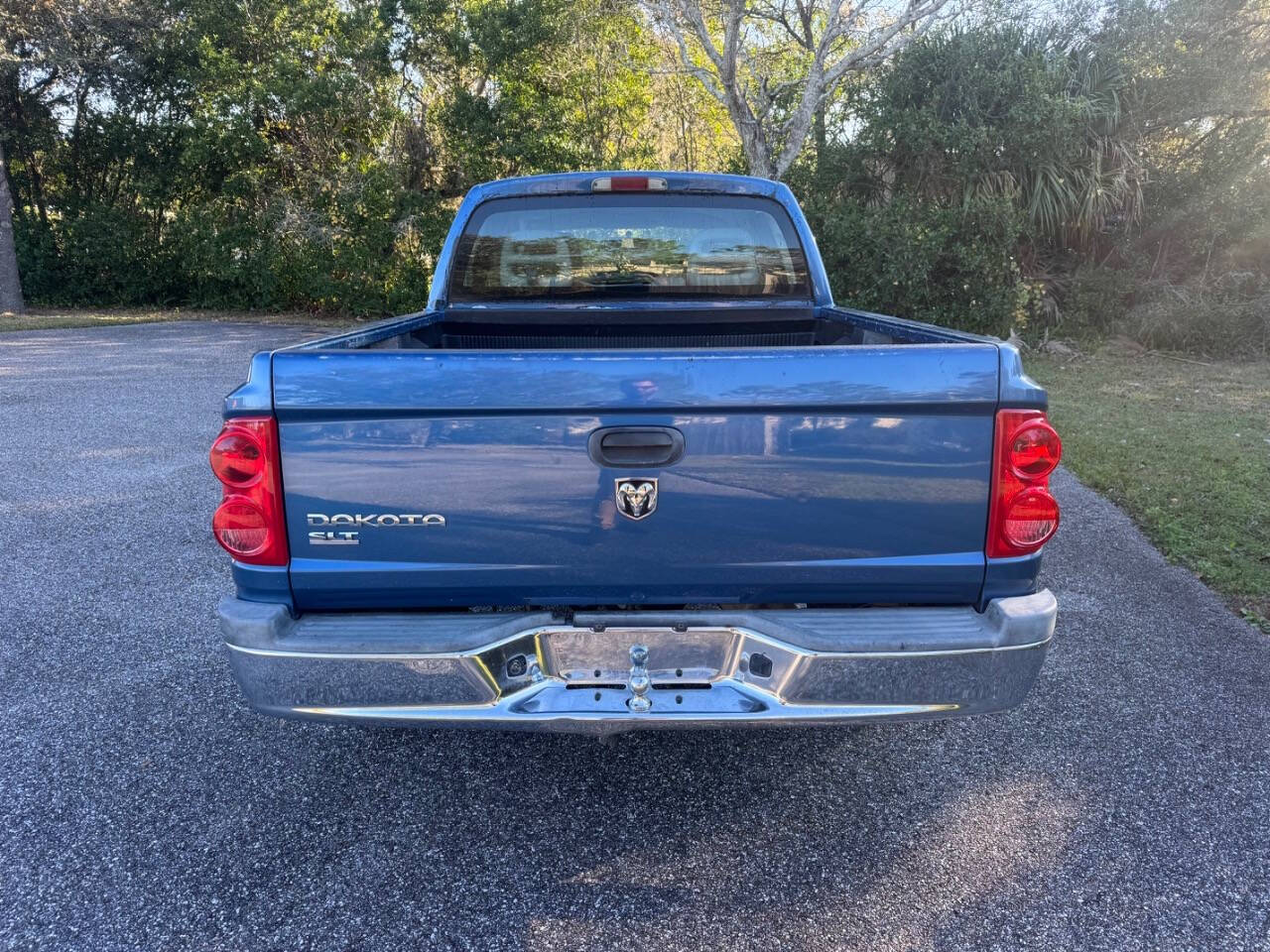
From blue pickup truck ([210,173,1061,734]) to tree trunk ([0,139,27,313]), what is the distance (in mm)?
19068

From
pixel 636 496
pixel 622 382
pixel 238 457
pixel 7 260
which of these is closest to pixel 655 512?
pixel 636 496

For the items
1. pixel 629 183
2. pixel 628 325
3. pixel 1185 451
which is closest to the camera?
pixel 629 183

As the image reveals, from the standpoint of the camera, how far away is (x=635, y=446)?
228 cm

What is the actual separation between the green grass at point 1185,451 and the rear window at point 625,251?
2.90 metres

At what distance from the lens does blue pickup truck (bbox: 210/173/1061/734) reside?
225 cm

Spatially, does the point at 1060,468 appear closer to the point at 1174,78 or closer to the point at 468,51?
the point at 1174,78

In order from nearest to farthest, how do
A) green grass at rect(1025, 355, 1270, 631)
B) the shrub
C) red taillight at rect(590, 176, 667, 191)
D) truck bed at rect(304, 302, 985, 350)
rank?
red taillight at rect(590, 176, 667, 191) → truck bed at rect(304, 302, 985, 350) → green grass at rect(1025, 355, 1270, 631) → the shrub

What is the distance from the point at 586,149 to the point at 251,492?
14.3 meters

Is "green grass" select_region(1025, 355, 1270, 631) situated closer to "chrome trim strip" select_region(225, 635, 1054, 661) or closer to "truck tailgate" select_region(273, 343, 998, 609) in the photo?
"chrome trim strip" select_region(225, 635, 1054, 661)

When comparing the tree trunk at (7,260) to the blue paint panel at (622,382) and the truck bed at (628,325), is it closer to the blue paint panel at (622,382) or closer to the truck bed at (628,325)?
the truck bed at (628,325)

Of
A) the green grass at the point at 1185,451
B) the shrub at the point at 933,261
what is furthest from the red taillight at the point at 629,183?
the shrub at the point at 933,261

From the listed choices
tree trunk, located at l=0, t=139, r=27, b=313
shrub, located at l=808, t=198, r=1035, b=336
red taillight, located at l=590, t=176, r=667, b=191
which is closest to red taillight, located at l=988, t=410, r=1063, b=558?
red taillight, located at l=590, t=176, r=667, b=191

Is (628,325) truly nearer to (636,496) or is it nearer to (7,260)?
(636,496)

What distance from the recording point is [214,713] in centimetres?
346
